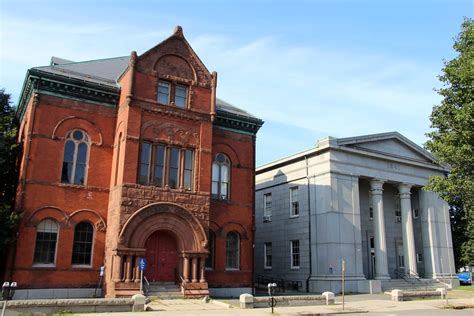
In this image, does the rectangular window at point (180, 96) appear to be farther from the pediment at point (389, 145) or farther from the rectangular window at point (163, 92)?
the pediment at point (389, 145)

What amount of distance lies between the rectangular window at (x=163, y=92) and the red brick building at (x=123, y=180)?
0.25 feet

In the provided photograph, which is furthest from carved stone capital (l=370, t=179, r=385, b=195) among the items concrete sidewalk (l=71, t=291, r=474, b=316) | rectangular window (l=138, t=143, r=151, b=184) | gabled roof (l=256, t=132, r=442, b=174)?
rectangular window (l=138, t=143, r=151, b=184)

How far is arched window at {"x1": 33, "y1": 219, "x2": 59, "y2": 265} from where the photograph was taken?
22.6 meters

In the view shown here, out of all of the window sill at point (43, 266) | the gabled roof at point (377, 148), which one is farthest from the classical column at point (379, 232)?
the window sill at point (43, 266)

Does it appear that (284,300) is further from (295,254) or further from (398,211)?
(398,211)

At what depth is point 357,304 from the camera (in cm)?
2445

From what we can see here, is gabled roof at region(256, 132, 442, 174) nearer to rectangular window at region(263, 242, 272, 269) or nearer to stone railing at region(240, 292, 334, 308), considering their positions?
rectangular window at region(263, 242, 272, 269)

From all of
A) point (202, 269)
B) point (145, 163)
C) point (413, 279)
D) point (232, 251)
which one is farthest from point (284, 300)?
point (413, 279)

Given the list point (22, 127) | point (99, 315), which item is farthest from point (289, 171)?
point (99, 315)

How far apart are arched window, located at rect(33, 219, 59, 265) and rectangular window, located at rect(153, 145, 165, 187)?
5726 millimetres

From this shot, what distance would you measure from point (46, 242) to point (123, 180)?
501 cm

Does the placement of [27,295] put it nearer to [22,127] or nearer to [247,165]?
[22,127]

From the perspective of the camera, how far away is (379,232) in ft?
113

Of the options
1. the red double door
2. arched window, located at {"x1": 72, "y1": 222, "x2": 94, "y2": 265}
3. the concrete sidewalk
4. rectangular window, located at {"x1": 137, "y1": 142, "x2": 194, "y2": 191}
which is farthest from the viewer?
rectangular window, located at {"x1": 137, "y1": 142, "x2": 194, "y2": 191}
